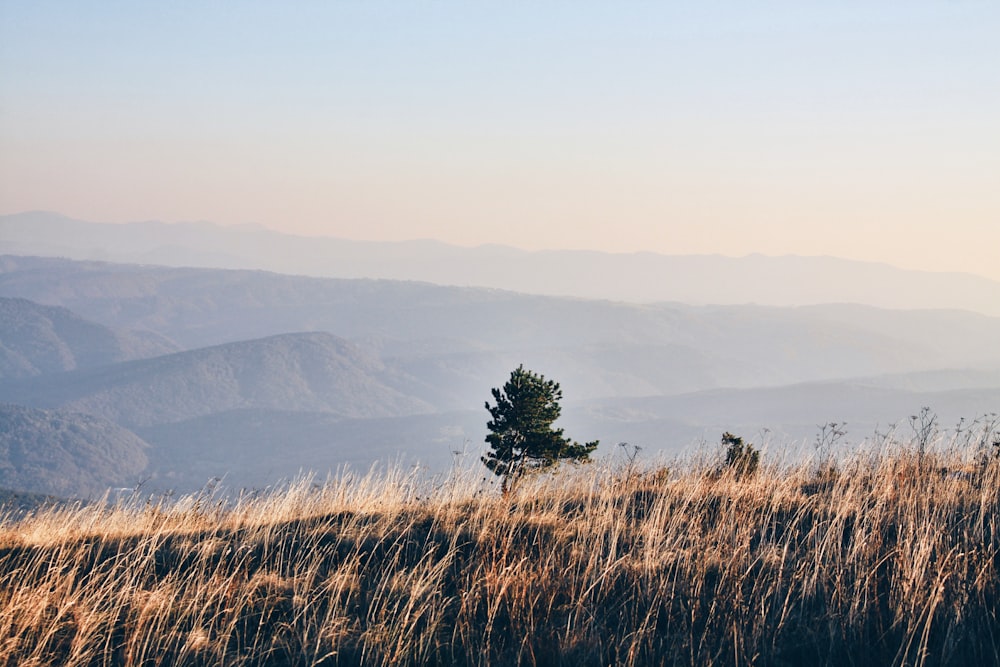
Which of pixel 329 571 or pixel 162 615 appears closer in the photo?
pixel 162 615

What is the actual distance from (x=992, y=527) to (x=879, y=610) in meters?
1.87

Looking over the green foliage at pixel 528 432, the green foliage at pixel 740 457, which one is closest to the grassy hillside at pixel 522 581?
the green foliage at pixel 740 457

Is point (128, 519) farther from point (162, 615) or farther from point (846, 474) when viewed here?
point (846, 474)

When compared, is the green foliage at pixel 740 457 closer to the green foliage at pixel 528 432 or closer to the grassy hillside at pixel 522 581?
the grassy hillside at pixel 522 581

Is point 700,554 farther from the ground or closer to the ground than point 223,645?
farther from the ground

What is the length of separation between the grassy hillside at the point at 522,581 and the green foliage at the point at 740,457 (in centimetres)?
190

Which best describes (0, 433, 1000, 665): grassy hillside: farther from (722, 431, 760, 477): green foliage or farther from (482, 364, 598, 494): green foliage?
(482, 364, 598, 494): green foliage

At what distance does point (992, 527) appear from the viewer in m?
7.12

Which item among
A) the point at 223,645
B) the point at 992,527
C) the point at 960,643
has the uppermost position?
the point at 992,527

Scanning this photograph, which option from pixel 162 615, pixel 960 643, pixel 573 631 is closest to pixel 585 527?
pixel 573 631

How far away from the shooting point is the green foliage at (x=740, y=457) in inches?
435

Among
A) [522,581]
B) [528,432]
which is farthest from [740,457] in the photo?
[522,581]

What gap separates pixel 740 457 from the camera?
11828 millimetres

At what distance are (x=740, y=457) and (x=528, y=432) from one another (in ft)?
10.3
